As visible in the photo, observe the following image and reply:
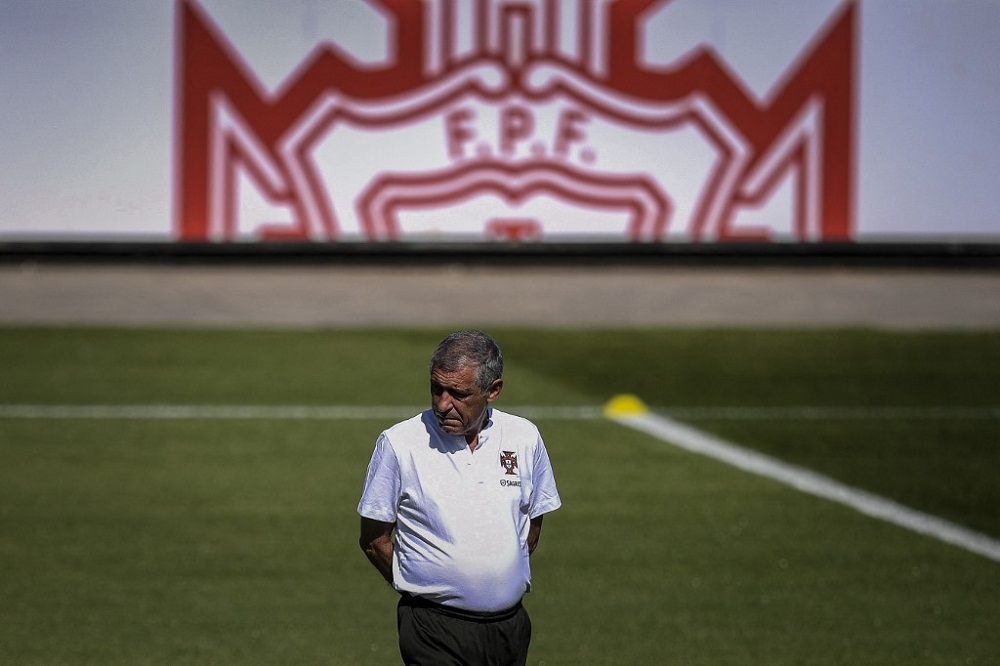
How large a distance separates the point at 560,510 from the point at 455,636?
17.2 ft

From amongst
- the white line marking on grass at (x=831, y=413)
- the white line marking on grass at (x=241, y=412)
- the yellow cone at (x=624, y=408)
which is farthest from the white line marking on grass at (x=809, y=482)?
the white line marking on grass at (x=241, y=412)

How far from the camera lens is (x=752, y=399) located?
545 inches

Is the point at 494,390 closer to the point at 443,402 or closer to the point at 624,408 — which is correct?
the point at 443,402

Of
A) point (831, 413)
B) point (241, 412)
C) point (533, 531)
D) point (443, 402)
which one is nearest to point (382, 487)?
point (443, 402)

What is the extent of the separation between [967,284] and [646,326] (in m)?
5.56

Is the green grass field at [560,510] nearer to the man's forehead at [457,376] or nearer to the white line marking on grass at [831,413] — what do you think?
the white line marking on grass at [831,413]

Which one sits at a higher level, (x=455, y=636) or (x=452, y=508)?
(x=452, y=508)

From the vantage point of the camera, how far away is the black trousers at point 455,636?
14.5ft

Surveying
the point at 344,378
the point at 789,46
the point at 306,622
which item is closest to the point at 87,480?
the point at 306,622

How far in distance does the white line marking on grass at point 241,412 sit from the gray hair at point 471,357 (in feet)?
27.3

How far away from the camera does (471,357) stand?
428cm

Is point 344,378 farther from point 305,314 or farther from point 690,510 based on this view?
point 690,510

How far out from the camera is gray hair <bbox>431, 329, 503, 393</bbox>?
427cm

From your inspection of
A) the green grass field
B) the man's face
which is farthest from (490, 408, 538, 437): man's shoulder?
the green grass field
